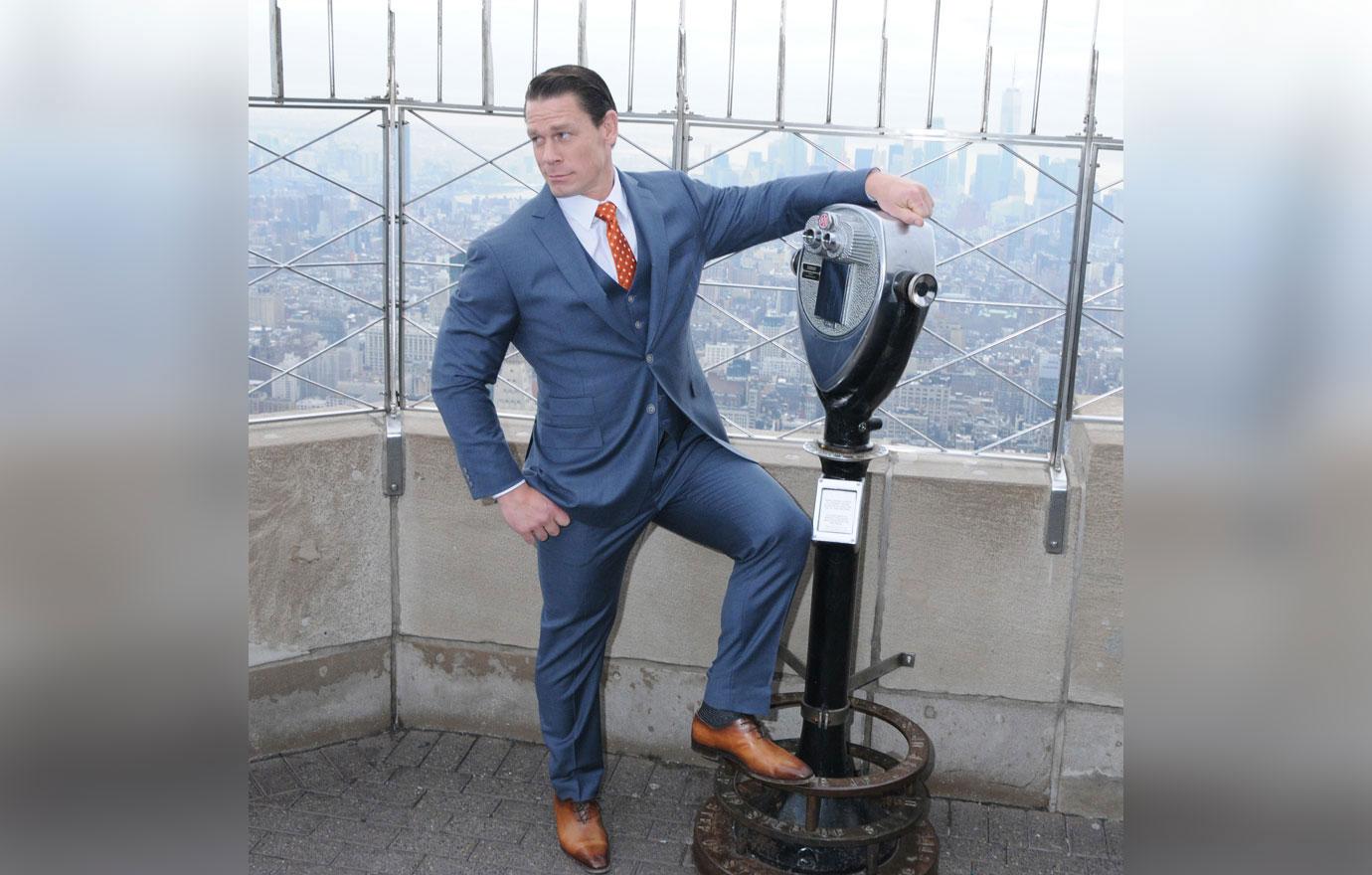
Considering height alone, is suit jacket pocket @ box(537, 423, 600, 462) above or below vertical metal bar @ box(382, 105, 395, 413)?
below

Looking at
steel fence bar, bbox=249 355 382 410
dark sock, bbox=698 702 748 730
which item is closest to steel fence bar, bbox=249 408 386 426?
steel fence bar, bbox=249 355 382 410

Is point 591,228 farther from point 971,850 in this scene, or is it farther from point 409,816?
point 971,850

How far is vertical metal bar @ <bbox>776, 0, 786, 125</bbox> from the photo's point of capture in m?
A: 3.82

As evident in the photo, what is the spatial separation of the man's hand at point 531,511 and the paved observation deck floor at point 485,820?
1.03 meters

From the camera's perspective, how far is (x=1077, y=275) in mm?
3717

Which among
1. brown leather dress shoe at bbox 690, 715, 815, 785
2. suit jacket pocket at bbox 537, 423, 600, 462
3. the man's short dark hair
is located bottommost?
brown leather dress shoe at bbox 690, 715, 815, 785

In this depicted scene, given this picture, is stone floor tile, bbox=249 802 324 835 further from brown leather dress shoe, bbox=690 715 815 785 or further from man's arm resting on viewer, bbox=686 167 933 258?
man's arm resting on viewer, bbox=686 167 933 258

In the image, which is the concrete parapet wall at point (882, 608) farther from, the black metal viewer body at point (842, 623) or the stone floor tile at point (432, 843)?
the stone floor tile at point (432, 843)

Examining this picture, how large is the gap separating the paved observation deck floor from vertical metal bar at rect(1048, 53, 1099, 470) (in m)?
1.15

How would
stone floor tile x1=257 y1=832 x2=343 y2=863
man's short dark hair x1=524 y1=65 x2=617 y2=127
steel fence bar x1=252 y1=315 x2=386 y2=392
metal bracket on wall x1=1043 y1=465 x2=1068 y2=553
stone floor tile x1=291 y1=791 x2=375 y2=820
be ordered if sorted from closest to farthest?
man's short dark hair x1=524 y1=65 x2=617 y2=127, stone floor tile x1=257 y1=832 x2=343 y2=863, metal bracket on wall x1=1043 y1=465 x2=1068 y2=553, stone floor tile x1=291 y1=791 x2=375 y2=820, steel fence bar x1=252 y1=315 x2=386 y2=392

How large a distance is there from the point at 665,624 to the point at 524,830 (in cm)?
77
